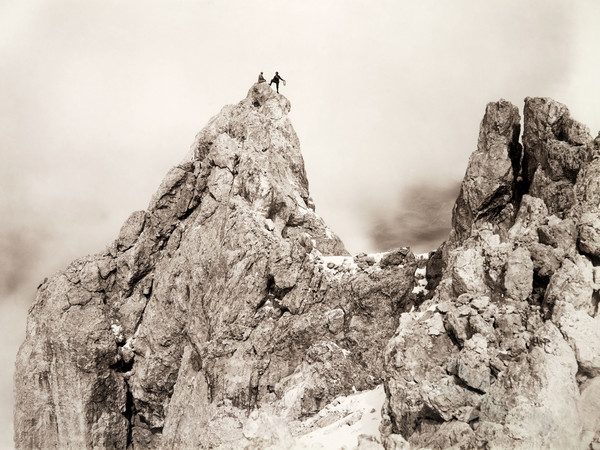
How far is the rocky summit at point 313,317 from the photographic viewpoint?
2967 centimetres

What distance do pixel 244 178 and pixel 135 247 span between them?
13467 mm

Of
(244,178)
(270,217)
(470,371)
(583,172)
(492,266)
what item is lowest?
(470,371)

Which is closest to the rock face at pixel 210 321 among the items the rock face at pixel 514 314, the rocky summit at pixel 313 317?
the rocky summit at pixel 313 317

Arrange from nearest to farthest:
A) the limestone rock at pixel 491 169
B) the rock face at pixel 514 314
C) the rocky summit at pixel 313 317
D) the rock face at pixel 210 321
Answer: the rock face at pixel 514 314, the rocky summit at pixel 313 317, the rock face at pixel 210 321, the limestone rock at pixel 491 169

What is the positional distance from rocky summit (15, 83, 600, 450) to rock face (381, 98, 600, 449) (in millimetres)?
109

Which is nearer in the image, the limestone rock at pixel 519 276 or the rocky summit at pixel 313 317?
the rocky summit at pixel 313 317

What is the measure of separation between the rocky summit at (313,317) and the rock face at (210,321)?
162mm

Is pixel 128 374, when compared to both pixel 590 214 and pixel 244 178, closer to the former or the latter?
pixel 244 178

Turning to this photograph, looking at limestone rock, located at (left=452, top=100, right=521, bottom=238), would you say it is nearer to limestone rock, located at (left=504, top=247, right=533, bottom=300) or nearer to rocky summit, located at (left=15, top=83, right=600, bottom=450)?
rocky summit, located at (left=15, top=83, right=600, bottom=450)

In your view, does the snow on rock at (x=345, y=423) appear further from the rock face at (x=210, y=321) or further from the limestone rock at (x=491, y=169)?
the limestone rock at (x=491, y=169)

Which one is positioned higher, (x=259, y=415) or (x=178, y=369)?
(x=178, y=369)

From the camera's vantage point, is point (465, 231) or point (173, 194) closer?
point (465, 231)

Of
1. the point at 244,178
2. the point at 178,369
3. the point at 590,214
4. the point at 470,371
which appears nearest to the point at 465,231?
the point at 590,214

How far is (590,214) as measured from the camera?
3306cm
